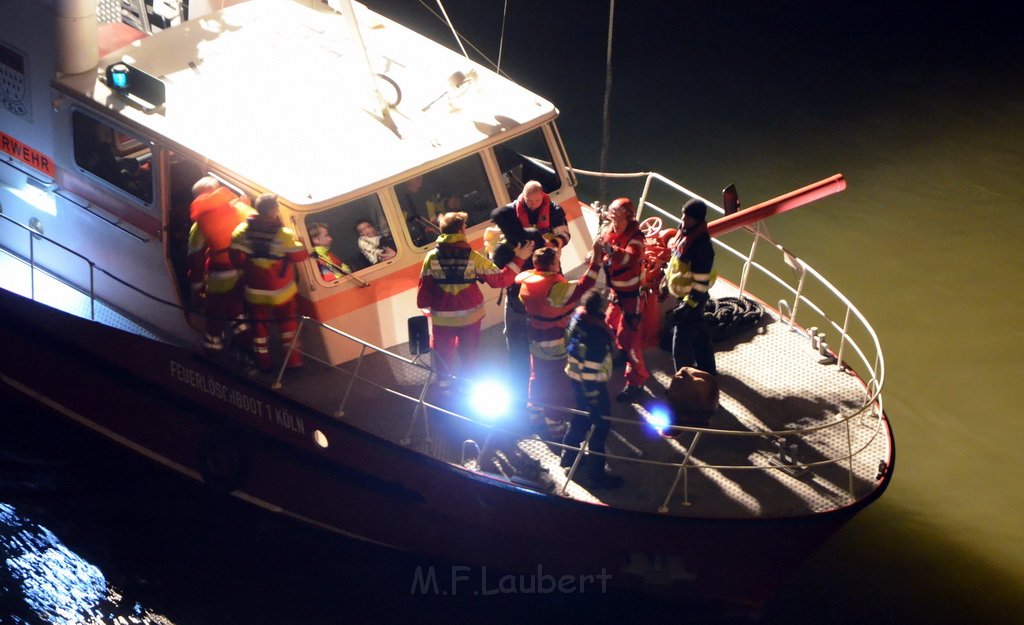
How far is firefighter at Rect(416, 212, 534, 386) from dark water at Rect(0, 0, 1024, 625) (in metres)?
1.95

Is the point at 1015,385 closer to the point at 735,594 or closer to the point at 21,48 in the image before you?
the point at 735,594

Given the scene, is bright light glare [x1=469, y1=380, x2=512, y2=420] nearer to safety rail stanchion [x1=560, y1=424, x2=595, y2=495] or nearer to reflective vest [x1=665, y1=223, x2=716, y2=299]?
safety rail stanchion [x1=560, y1=424, x2=595, y2=495]

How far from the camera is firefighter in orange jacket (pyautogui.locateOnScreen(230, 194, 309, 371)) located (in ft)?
25.8

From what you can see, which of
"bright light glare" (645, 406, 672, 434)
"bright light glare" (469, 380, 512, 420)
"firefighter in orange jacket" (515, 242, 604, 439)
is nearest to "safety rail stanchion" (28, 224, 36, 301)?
"bright light glare" (469, 380, 512, 420)

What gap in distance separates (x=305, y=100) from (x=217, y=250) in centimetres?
148

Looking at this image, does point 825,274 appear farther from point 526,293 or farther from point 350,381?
point 350,381

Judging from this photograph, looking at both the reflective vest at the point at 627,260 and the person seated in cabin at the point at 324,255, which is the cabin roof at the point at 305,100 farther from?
the reflective vest at the point at 627,260

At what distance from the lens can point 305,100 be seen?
8.98m

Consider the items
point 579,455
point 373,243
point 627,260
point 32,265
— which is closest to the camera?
point 579,455

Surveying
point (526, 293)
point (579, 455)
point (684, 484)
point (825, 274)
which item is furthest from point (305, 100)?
point (825, 274)

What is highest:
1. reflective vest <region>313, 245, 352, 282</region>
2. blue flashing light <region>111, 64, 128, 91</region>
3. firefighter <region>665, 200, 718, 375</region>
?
blue flashing light <region>111, 64, 128, 91</region>

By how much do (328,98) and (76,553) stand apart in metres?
3.94

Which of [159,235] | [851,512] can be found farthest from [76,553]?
[851,512]

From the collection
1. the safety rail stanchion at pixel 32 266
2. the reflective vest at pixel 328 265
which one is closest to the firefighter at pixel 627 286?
the reflective vest at pixel 328 265
